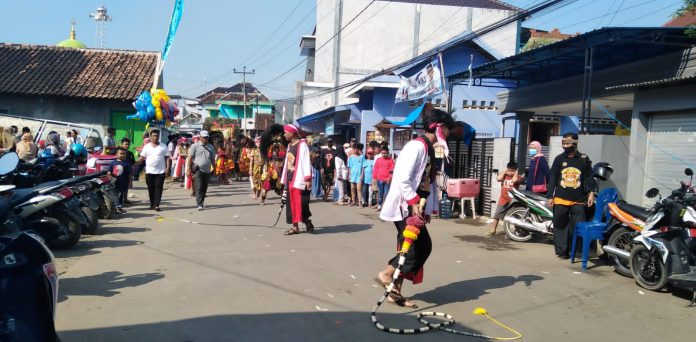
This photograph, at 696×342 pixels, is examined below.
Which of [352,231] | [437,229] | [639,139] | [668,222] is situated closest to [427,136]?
[668,222]

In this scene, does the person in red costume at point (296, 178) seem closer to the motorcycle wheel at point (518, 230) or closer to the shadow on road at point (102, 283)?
the shadow on road at point (102, 283)

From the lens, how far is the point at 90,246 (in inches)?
318

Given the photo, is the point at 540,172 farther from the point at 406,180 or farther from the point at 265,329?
the point at 265,329

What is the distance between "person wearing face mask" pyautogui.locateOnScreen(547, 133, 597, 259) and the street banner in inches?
335

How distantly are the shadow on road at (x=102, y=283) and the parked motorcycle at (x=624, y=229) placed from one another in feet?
19.2

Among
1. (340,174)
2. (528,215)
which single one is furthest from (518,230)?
(340,174)

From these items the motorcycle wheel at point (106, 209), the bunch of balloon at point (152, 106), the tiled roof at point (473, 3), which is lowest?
the motorcycle wheel at point (106, 209)

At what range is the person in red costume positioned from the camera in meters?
9.43

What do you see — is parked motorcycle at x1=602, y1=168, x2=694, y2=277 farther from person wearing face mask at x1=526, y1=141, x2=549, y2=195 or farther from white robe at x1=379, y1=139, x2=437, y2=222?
white robe at x1=379, y1=139, x2=437, y2=222

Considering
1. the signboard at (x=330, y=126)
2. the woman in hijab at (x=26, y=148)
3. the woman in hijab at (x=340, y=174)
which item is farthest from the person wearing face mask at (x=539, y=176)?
the signboard at (x=330, y=126)

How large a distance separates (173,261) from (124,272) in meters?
0.76

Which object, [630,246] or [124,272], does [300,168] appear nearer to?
[124,272]

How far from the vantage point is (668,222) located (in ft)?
21.3

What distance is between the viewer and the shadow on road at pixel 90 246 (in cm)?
755
